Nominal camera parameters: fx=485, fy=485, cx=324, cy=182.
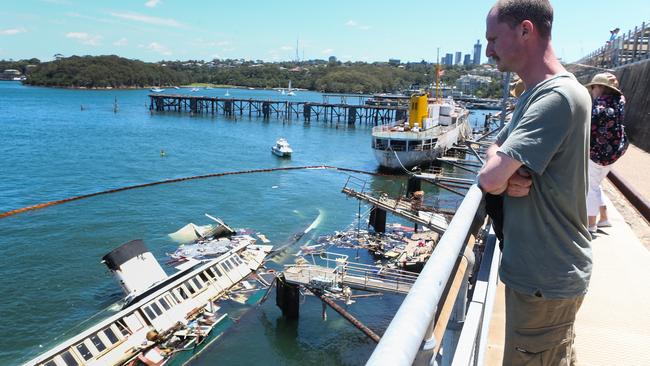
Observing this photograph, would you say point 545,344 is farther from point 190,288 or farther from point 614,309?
point 190,288

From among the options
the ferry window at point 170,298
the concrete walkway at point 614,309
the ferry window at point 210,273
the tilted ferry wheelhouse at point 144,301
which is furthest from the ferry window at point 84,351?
the concrete walkway at point 614,309

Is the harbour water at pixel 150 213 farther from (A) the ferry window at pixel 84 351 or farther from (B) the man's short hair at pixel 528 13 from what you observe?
(B) the man's short hair at pixel 528 13

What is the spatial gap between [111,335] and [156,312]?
1688 mm

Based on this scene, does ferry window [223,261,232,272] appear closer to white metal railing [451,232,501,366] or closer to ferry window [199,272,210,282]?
ferry window [199,272,210,282]

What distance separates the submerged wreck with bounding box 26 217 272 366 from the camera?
1293 centimetres

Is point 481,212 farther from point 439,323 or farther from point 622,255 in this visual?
point 622,255

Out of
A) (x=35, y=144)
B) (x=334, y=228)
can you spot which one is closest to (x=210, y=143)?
(x=35, y=144)

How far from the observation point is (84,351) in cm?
1277

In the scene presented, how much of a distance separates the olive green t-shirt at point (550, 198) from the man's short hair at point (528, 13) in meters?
0.24

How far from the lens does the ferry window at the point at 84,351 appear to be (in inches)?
498

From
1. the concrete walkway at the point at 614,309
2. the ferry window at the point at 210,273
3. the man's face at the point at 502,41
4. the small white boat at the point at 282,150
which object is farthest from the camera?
the small white boat at the point at 282,150

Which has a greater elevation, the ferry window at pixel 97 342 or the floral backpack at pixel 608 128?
the floral backpack at pixel 608 128

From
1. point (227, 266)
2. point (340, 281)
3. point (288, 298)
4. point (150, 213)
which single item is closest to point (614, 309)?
point (340, 281)

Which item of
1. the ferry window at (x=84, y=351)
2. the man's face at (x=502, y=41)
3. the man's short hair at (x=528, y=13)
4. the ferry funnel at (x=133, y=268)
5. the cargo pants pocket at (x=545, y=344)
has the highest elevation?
the man's short hair at (x=528, y=13)
